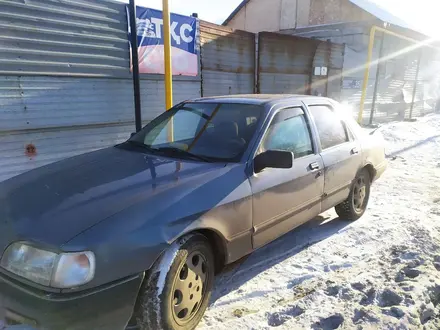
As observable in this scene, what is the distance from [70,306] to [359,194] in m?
3.81

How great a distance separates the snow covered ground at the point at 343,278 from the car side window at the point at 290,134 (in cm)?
109

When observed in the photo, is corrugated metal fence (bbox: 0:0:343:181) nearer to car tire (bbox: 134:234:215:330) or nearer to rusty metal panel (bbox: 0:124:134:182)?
rusty metal panel (bbox: 0:124:134:182)

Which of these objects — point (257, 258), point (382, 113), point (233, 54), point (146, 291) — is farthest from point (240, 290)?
point (382, 113)

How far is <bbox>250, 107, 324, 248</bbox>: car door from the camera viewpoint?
2926 mm

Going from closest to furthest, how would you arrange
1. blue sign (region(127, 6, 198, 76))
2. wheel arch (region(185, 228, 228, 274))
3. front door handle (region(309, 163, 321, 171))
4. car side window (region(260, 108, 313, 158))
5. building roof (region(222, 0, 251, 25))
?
wheel arch (region(185, 228, 228, 274)) → car side window (region(260, 108, 313, 158)) → front door handle (region(309, 163, 321, 171)) → blue sign (region(127, 6, 198, 76)) → building roof (region(222, 0, 251, 25))

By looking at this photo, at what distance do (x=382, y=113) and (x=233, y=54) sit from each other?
1041cm

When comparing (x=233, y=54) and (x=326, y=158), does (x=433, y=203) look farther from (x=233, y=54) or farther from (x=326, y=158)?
(x=233, y=54)

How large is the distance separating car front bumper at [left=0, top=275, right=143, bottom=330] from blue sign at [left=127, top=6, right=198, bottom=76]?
5.04 meters

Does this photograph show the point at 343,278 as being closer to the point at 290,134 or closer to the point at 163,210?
the point at 290,134

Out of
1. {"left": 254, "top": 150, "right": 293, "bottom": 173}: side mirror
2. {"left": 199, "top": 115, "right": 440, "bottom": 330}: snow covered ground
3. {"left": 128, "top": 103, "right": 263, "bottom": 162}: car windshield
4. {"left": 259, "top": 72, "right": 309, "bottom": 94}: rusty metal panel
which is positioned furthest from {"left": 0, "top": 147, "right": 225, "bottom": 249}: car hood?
{"left": 259, "top": 72, "right": 309, "bottom": 94}: rusty metal panel

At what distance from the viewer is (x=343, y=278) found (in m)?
3.14

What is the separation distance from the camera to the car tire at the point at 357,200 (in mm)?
4371

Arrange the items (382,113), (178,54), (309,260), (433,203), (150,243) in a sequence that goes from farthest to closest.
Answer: (382,113)
(178,54)
(433,203)
(309,260)
(150,243)

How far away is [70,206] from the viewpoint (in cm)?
218
